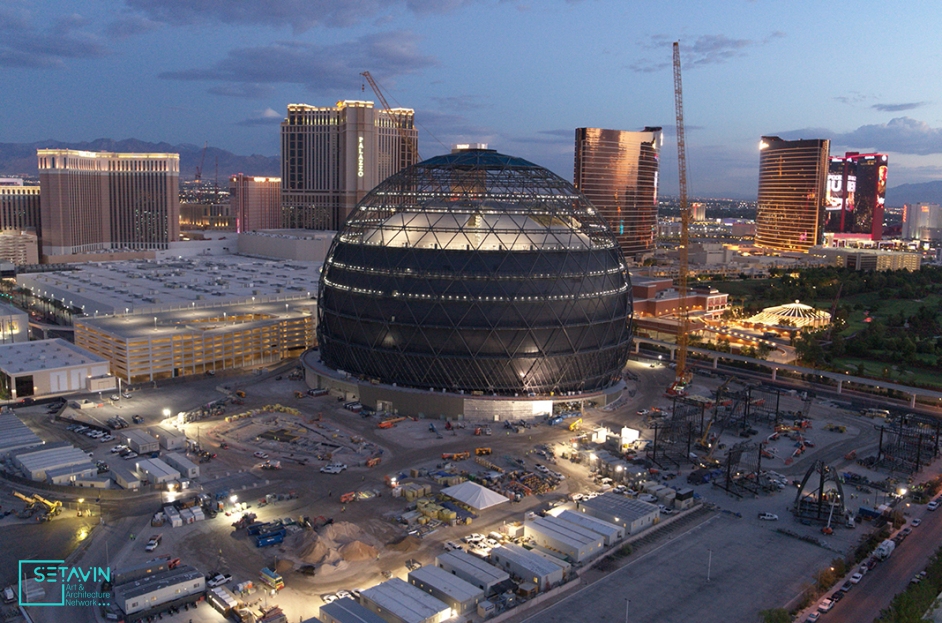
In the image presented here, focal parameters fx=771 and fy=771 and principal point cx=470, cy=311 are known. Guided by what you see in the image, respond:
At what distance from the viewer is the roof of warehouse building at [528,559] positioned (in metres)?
36.7

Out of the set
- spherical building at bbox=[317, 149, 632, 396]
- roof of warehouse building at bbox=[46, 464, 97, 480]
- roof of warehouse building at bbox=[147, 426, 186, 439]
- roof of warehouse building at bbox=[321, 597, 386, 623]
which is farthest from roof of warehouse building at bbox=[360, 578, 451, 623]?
spherical building at bbox=[317, 149, 632, 396]

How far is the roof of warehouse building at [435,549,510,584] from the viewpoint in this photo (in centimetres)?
3591

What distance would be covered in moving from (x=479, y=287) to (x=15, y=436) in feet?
116

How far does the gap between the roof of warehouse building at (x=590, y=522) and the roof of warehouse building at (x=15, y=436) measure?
35.7 m

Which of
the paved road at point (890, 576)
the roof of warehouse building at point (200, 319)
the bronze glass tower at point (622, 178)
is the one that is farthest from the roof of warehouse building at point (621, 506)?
the bronze glass tower at point (622, 178)

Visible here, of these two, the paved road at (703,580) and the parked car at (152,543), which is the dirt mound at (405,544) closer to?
the paved road at (703,580)

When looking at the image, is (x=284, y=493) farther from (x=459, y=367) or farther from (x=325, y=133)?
(x=325, y=133)

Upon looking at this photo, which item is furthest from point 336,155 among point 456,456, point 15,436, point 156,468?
point 156,468

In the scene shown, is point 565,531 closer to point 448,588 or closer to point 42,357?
point 448,588

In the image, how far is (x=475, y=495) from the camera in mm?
45531

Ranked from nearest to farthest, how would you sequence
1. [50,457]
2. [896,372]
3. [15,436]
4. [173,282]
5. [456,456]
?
1. [50,457]
2. [456,456]
3. [15,436]
4. [896,372]
5. [173,282]

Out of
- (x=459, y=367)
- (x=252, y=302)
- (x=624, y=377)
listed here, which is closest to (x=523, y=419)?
(x=459, y=367)

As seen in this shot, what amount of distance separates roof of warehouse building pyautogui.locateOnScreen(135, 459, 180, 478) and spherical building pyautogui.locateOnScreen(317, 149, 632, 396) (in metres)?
21.3

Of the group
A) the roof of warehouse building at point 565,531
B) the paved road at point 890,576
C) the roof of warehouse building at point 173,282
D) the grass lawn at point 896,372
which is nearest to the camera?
the paved road at point 890,576
